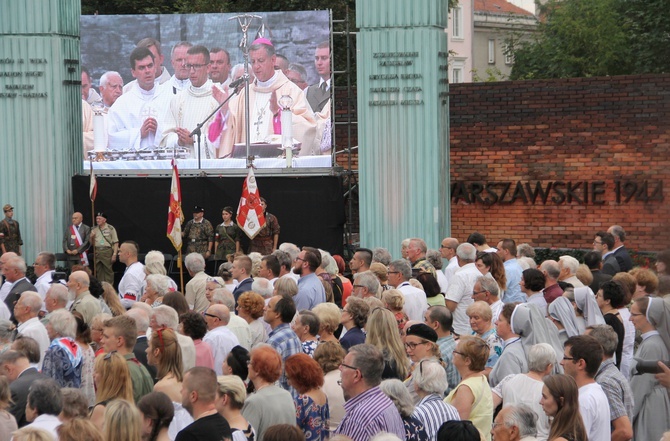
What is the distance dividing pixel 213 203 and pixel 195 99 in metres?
1.97

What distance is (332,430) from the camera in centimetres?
788

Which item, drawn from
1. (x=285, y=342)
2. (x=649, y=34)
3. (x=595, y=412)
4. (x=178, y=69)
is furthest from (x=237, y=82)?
(x=649, y=34)

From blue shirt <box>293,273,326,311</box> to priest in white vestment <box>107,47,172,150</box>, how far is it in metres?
10.1

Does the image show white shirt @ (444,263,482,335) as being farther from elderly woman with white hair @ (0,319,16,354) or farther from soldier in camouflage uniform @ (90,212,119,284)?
soldier in camouflage uniform @ (90,212,119,284)

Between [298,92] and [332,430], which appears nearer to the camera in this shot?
[332,430]

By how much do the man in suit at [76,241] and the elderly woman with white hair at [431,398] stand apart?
12.3m

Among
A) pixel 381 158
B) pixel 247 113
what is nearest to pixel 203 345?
pixel 381 158

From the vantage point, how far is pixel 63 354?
8.50 metres

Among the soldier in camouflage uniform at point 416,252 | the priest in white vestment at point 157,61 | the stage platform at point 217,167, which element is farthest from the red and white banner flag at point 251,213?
the soldier in camouflage uniform at point 416,252

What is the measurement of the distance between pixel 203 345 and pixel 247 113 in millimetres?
12099

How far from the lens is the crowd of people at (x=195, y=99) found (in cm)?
Answer: 2072

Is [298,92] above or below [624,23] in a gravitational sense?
below

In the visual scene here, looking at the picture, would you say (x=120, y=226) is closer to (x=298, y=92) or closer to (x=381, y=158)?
(x=298, y=92)

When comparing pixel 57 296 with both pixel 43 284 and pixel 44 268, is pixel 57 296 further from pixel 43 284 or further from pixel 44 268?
pixel 44 268
